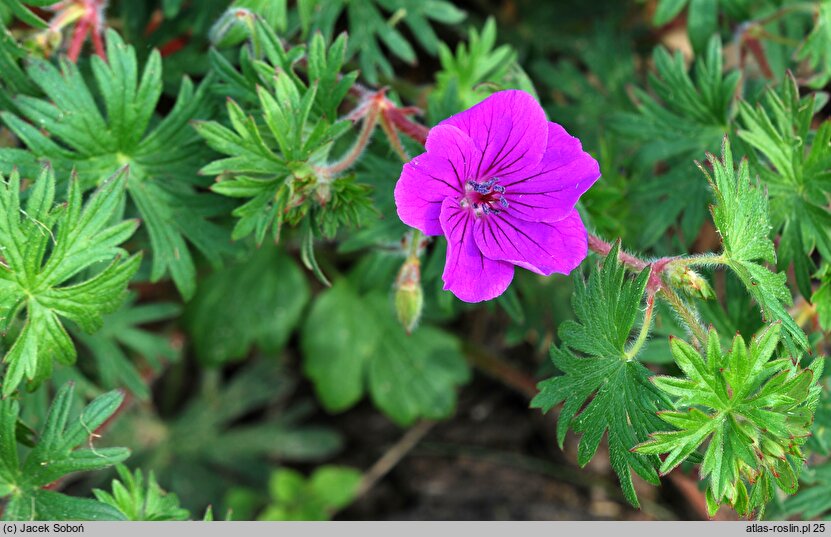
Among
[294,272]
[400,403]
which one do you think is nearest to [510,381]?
[400,403]

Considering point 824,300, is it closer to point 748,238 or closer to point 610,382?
point 748,238

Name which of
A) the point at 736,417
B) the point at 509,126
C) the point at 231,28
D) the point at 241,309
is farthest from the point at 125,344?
the point at 736,417

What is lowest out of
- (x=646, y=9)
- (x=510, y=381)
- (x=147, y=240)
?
(x=510, y=381)

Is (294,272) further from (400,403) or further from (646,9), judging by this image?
(646,9)

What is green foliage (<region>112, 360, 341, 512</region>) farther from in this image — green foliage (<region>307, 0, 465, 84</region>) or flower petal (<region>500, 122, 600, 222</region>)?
flower petal (<region>500, 122, 600, 222</region>)

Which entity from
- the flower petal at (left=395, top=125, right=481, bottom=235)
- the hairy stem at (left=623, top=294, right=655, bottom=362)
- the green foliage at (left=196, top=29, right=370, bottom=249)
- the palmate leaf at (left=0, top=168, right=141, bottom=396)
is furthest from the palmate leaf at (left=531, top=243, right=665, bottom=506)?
the palmate leaf at (left=0, top=168, right=141, bottom=396)
